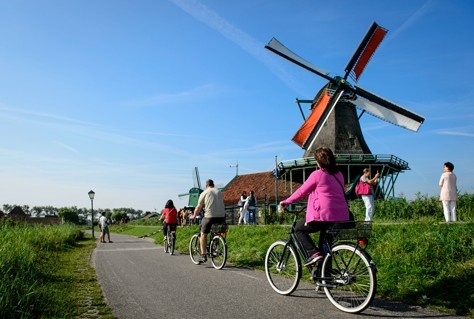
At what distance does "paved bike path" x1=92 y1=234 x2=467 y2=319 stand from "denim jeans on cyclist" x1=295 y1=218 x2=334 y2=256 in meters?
0.72

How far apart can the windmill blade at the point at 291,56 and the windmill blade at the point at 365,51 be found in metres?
1.72

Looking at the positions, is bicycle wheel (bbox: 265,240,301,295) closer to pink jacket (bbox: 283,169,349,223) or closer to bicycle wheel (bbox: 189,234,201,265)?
pink jacket (bbox: 283,169,349,223)

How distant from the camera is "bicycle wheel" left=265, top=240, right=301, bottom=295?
6230 mm

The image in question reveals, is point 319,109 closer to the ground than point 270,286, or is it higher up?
higher up

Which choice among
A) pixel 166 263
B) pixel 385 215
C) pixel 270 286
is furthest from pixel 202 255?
pixel 385 215

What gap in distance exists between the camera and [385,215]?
1744cm

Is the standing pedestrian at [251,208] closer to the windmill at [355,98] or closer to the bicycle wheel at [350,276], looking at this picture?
the windmill at [355,98]

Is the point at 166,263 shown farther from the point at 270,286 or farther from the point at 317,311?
the point at 317,311

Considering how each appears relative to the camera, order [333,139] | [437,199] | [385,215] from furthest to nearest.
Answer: [333,139] → [385,215] → [437,199]

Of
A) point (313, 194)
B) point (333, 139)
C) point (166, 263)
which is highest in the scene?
point (333, 139)

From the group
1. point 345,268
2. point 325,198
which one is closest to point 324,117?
point 325,198

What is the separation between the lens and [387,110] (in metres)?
27.1

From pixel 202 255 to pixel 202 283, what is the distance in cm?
264

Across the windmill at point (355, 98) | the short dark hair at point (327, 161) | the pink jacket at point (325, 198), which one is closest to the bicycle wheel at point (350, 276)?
the pink jacket at point (325, 198)
